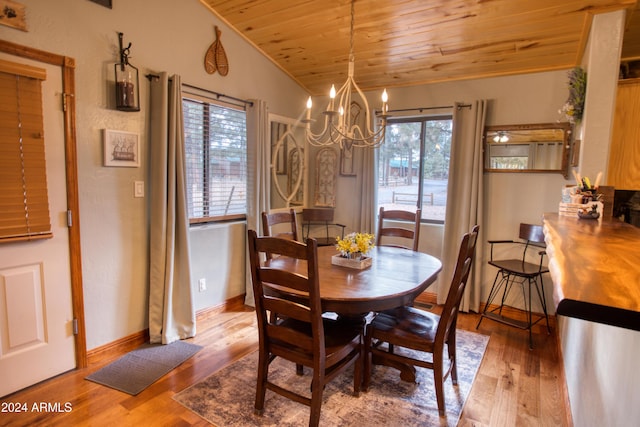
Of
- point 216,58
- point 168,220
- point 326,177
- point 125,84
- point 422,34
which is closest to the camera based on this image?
point 125,84

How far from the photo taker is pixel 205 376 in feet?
7.95

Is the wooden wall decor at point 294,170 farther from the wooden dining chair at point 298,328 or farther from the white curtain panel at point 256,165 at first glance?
the wooden dining chair at point 298,328

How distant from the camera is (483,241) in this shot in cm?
364

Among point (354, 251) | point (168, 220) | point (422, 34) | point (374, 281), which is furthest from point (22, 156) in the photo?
point (422, 34)

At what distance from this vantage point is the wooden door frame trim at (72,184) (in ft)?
7.33

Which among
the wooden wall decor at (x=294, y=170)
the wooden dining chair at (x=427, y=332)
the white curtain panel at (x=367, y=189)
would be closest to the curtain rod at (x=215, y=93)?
the wooden wall decor at (x=294, y=170)

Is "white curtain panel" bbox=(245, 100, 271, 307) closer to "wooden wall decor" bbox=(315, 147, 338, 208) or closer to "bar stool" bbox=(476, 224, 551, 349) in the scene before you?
"wooden wall decor" bbox=(315, 147, 338, 208)

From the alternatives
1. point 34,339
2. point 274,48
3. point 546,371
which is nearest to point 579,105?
point 546,371

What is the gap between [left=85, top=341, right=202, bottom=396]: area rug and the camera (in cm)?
230

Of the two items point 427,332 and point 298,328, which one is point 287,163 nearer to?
point 298,328

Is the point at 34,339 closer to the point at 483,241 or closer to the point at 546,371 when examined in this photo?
the point at 546,371

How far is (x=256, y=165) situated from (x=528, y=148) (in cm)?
269

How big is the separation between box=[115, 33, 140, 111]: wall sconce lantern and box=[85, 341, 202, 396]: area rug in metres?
1.84

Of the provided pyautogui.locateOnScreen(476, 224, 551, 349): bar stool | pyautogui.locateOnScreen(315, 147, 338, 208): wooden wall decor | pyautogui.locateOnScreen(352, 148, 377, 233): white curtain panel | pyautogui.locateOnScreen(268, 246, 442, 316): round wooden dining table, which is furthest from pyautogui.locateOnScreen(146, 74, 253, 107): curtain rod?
pyautogui.locateOnScreen(476, 224, 551, 349): bar stool
